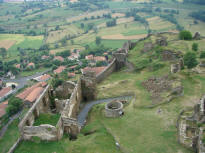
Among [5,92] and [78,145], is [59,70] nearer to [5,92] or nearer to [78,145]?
[5,92]

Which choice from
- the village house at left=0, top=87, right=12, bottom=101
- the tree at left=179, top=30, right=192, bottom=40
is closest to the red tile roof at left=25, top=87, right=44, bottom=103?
the village house at left=0, top=87, right=12, bottom=101

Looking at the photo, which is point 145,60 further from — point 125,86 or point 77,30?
point 77,30

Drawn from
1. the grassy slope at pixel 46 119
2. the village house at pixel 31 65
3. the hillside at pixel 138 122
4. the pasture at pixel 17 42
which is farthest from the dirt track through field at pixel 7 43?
the grassy slope at pixel 46 119

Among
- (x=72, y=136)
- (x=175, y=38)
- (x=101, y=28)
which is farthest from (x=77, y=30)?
(x=72, y=136)

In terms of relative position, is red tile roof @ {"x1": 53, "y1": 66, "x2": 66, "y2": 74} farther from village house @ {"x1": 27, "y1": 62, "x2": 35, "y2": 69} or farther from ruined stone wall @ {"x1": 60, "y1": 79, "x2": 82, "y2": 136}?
ruined stone wall @ {"x1": 60, "y1": 79, "x2": 82, "y2": 136}

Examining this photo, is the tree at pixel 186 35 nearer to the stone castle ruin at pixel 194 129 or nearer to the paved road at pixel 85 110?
the paved road at pixel 85 110
